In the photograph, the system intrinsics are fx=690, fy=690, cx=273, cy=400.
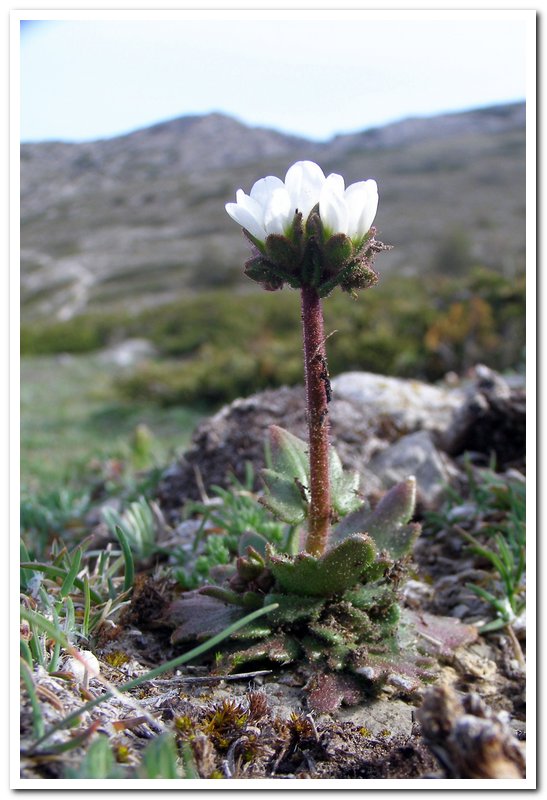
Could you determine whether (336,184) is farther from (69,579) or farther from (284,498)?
(69,579)

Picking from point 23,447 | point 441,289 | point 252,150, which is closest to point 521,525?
point 252,150

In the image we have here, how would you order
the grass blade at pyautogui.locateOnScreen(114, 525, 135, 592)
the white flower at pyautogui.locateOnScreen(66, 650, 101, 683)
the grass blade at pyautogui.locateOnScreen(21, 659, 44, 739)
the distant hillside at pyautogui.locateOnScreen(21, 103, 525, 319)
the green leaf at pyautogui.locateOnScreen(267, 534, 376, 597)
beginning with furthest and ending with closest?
1. the distant hillside at pyautogui.locateOnScreen(21, 103, 525, 319)
2. the grass blade at pyautogui.locateOnScreen(114, 525, 135, 592)
3. the green leaf at pyautogui.locateOnScreen(267, 534, 376, 597)
4. the white flower at pyautogui.locateOnScreen(66, 650, 101, 683)
5. the grass blade at pyautogui.locateOnScreen(21, 659, 44, 739)

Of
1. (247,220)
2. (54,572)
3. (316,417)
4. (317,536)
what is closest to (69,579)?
(54,572)

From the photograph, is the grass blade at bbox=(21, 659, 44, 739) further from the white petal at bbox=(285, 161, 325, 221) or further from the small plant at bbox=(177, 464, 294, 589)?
the white petal at bbox=(285, 161, 325, 221)

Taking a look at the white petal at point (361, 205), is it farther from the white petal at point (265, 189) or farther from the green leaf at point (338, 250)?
the white petal at point (265, 189)

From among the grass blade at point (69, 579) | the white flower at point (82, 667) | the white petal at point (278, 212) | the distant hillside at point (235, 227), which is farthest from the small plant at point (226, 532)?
the distant hillside at point (235, 227)

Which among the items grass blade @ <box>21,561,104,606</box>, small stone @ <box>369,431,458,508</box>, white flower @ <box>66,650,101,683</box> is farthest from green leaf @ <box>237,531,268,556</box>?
small stone @ <box>369,431,458,508</box>
